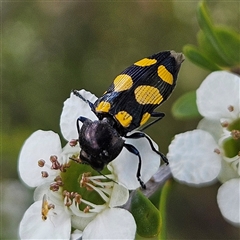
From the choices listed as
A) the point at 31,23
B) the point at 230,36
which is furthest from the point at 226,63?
the point at 31,23

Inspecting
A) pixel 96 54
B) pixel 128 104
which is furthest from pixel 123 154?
pixel 96 54

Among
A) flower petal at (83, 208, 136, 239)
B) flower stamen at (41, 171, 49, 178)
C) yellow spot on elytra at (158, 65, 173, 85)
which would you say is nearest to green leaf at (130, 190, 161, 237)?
flower petal at (83, 208, 136, 239)

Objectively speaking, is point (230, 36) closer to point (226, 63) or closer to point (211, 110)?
point (226, 63)

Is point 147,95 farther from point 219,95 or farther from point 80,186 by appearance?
point 80,186

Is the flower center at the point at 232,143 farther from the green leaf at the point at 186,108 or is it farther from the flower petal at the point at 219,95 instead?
the green leaf at the point at 186,108

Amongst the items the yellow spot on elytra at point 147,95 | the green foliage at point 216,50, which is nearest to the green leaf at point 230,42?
the green foliage at point 216,50

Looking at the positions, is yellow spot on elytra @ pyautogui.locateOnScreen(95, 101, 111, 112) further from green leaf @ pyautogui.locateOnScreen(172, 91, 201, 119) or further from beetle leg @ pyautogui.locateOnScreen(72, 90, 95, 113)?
Result: green leaf @ pyautogui.locateOnScreen(172, 91, 201, 119)

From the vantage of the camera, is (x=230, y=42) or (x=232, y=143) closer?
(x=232, y=143)
